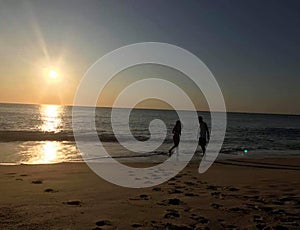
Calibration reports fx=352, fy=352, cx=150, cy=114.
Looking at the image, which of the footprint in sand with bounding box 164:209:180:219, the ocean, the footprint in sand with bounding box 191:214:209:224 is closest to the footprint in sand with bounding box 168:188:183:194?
the footprint in sand with bounding box 164:209:180:219

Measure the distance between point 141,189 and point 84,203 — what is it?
1988mm

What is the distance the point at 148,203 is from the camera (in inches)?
281

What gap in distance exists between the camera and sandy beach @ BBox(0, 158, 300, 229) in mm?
5750

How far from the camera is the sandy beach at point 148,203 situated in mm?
5750

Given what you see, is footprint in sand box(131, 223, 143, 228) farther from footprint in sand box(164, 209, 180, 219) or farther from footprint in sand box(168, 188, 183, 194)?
footprint in sand box(168, 188, 183, 194)

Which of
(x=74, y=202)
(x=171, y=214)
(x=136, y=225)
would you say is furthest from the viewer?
(x=74, y=202)

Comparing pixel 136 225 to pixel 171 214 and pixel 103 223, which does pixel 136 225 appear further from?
pixel 171 214

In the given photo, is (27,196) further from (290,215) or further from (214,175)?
(214,175)

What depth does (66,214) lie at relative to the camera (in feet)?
20.1

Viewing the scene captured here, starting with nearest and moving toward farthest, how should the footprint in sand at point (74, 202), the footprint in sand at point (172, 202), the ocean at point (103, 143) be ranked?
1. the footprint in sand at point (74, 202)
2. the footprint in sand at point (172, 202)
3. the ocean at point (103, 143)

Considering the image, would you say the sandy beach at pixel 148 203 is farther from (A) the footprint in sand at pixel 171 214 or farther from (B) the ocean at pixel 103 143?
(B) the ocean at pixel 103 143

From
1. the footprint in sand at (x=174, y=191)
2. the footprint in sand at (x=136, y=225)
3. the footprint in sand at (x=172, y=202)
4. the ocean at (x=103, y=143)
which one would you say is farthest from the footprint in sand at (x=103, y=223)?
the ocean at (x=103, y=143)

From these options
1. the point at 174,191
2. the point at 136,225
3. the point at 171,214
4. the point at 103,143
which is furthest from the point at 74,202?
the point at 103,143

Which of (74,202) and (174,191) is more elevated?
(74,202)
